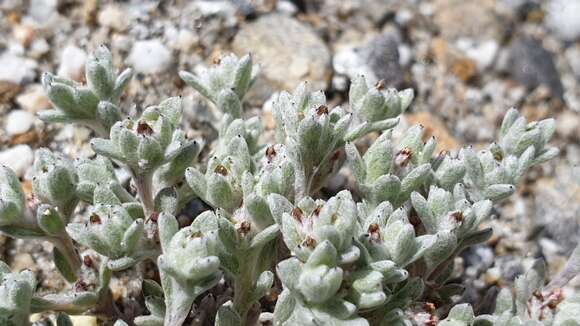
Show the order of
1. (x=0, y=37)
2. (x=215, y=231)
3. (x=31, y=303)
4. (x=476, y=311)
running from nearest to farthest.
Answer: (x=215, y=231) < (x=31, y=303) < (x=476, y=311) < (x=0, y=37)

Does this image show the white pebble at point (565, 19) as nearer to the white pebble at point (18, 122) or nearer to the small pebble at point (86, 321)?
the white pebble at point (18, 122)

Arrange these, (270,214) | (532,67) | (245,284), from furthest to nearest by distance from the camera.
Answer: (532,67) → (245,284) → (270,214)

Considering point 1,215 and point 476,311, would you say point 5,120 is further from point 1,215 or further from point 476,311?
point 476,311

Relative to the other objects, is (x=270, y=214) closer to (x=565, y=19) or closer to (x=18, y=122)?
(x=18, y=122)

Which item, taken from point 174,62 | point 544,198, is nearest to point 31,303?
point 174,62

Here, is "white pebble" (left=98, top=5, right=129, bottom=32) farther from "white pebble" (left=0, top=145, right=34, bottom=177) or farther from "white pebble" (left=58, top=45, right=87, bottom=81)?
"white pebble" (left=0, top=145, right=34, bottom=177)

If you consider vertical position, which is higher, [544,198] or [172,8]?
[172,8]

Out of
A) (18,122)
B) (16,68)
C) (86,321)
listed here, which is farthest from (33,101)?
(86,321)

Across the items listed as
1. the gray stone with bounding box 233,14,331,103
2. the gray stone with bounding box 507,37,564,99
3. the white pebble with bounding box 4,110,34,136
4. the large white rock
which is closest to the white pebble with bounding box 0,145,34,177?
the white pebble with bounding box 4,110,34,136
